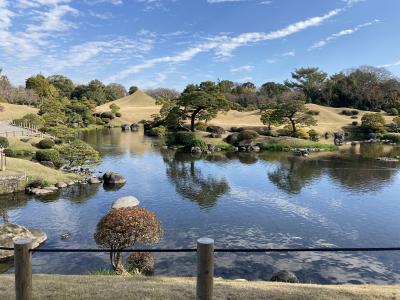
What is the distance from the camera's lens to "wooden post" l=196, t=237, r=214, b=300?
5.16m

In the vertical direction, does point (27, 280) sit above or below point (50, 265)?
above

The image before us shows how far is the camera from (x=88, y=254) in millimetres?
15508

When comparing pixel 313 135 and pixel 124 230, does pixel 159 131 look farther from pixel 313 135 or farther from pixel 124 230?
pixel 124 230

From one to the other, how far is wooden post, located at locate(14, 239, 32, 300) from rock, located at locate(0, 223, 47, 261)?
32.3 feet

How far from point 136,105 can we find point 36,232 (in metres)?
102

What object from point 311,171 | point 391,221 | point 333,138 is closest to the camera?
point 391,221

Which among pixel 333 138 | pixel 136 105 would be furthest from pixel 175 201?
pixel 136 105

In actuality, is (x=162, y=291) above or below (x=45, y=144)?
below

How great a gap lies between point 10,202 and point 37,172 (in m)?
4.96

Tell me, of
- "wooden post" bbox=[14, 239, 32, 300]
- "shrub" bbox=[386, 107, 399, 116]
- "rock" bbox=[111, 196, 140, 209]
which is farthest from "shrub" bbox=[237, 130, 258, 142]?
"wooden post" bbox=[14, 239, 32, 300]

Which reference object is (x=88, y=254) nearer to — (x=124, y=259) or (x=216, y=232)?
(x=124, y=259)

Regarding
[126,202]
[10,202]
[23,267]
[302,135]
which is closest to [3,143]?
[10,202]

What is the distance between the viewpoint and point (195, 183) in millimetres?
29281

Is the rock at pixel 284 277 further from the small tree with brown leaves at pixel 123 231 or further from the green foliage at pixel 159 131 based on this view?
the green foliage at pixel 159 131
